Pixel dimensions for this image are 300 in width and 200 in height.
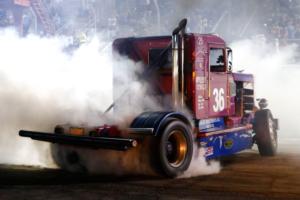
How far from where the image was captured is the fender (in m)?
7.31

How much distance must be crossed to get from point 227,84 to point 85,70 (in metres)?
3.26

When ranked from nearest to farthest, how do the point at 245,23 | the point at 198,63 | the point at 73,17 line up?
the point at 198,63
the point at 73,17
the point at 245,23

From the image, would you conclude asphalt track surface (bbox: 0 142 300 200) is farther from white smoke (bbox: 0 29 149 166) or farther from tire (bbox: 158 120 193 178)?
white smoke (bbox: 0 29 149 166)

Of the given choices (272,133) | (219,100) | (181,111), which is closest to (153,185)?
(181,111)

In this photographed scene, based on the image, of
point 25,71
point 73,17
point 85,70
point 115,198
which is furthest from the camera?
point 73,17

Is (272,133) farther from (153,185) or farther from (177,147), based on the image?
(153,185)

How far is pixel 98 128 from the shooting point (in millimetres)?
7648

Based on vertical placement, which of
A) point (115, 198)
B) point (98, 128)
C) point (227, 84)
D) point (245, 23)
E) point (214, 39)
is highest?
point (245, 23)

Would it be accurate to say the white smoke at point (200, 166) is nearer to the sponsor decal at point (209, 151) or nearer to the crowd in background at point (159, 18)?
the sponsor decal at point (209, 151)

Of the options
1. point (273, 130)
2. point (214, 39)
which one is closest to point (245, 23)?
point (273, 130)

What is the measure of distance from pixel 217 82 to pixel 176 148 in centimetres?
180

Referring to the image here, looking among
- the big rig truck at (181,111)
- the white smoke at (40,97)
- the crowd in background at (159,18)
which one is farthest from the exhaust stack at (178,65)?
the crowd in background at (159,18)

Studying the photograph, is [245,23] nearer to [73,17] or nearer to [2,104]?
[73,17]

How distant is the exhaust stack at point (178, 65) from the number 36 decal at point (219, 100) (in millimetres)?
920
